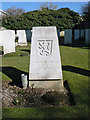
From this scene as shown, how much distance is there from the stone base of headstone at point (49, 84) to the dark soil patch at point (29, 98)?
0.16 meters

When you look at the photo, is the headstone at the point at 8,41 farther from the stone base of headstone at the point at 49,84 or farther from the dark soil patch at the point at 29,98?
the stone base of headstone at the point at 49,84

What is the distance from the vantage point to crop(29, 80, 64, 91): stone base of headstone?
515cm

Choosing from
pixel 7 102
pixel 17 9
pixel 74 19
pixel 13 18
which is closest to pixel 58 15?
pixel 74 19

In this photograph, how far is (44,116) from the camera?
358 centimetres

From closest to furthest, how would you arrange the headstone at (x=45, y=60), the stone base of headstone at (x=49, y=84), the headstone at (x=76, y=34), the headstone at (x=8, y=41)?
the headstone at (x=45, y=60) < the stone base of headstone at (x=49, y=84) < the headstone at (x=8, y=41) < the headstone at (x=76, y=34)

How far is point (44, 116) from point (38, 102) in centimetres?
77

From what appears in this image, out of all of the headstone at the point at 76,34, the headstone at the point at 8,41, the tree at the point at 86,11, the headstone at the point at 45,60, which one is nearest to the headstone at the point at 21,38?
the headstone at the point at 8,41

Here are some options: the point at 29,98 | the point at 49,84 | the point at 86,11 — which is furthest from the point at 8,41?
the point at 86,11

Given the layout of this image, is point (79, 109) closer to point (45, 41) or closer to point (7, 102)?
point (7, 102)

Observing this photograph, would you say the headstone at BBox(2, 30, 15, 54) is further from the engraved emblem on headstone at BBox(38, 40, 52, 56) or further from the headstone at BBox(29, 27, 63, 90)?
the engraved emblem on headstone at BBox(38, 40, 52, 56)

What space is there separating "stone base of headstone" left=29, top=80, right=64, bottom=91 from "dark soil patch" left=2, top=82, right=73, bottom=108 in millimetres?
157

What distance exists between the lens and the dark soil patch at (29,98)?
4.22m

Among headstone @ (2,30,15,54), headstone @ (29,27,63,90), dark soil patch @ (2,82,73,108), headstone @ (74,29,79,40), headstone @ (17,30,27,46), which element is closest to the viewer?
dark soil patch @ (2,82,73,108)

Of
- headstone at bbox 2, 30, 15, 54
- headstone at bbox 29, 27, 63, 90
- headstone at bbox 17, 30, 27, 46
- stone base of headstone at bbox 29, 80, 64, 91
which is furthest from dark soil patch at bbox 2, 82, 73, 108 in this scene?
headstone at bbox 17, 30, 27, 46
